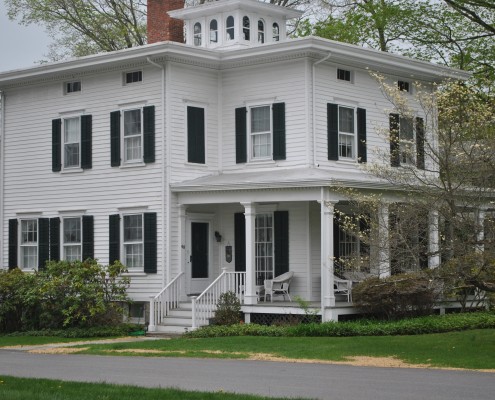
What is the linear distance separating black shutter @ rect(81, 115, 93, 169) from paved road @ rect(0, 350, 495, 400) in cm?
1037

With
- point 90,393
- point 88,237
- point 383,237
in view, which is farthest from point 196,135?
point 90,393

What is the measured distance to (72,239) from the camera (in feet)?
102

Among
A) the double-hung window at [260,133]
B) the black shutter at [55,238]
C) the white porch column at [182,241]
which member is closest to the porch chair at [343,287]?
the double-hung window at [260,133]

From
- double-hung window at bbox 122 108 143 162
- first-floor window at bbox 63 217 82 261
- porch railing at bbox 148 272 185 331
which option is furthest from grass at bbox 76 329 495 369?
first-floor window at bbox 63 217 82 261

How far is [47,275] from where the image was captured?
94.4 feet

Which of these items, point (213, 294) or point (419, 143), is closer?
point (213, 294)

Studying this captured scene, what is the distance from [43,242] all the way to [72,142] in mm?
3265

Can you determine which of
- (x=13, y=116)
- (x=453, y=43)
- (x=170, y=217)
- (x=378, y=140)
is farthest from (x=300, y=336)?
(x=453, y=43)

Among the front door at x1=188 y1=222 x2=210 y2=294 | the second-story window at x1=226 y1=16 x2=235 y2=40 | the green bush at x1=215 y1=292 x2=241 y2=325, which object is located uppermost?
the second-story window at x1=226 y1=16 x2=235 y2=40

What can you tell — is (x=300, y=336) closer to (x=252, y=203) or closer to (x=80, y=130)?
(x=252, y=203)

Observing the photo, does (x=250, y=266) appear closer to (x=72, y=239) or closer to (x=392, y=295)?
(x=392, y=295)

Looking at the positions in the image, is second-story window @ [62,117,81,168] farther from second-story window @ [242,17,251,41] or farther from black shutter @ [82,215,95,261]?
second-story window @ [242,17,251,41]

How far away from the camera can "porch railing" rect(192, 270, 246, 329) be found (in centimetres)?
2673

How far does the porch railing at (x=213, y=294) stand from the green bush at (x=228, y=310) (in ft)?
1.05
